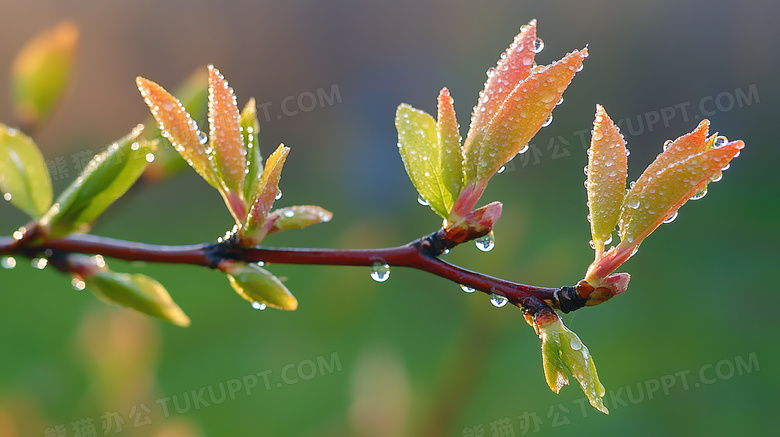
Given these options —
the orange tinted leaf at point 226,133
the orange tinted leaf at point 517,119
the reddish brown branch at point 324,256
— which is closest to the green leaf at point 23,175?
the reddish brown branch at point 324,256

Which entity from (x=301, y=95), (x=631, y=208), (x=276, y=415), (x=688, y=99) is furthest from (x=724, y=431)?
(x=301, y=95)

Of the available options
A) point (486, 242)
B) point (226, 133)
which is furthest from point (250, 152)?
point (486, 242)

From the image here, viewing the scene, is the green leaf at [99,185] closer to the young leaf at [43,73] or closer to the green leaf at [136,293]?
the green leaf at [136,293]

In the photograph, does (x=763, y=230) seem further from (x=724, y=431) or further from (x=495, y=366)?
(x=495, y=366)

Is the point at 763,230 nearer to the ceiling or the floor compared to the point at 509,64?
nearer to the floor

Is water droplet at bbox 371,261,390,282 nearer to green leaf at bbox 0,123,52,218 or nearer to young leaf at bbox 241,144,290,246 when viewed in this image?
young leaf at bbox 241,144,290,246

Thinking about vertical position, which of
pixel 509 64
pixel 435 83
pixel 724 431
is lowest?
pixel 724 431

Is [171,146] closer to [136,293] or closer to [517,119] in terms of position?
[136,293]
